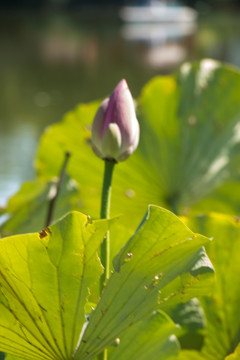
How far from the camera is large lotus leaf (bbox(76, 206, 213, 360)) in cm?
43

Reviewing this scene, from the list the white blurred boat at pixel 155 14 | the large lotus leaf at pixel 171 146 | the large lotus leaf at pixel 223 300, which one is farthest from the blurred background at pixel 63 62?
the large lotus leaf at pixel 223 300

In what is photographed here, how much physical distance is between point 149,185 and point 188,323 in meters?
0.38

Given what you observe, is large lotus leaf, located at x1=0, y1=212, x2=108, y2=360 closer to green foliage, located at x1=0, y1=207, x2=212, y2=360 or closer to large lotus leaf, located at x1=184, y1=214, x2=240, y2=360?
green foliage, located at x1=0, y1=207, x2=212, y2=360

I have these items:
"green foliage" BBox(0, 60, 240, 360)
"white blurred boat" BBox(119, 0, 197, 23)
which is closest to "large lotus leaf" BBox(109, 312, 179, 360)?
"green foliage" BBox(0, 60, 240, 360)

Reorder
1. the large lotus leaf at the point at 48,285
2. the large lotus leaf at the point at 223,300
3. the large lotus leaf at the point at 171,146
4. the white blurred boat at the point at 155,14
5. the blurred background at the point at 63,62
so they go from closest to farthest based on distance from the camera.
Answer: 1. the large lotus leaf at the point at 48,285
2. the large lotus leaf at the point at 223,300
3. the large lotus leaf at the point at 171,146
4. the blurred background at the point at 63,62
5. the white blurred boat at the point at 155,14

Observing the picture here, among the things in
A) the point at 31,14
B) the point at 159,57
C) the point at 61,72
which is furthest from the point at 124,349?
the point at 31,14

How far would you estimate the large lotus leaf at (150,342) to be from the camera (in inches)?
19.8

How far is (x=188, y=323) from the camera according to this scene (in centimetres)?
60

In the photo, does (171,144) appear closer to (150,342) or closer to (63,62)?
(150,342)

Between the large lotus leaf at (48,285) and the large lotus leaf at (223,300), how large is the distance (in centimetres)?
20

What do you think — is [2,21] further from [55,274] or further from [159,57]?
[55,274]

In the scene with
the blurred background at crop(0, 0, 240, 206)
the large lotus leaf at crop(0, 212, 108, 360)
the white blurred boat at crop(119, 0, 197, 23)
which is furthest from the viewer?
the white blurred boat at crop(119, 0, 197, 23)

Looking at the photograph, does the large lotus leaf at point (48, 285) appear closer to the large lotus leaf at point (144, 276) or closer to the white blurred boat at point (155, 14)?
the large lotus leaf at point (144, 276)

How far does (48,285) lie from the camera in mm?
434
